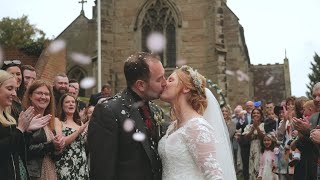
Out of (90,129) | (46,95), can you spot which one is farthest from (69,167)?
(90,129)

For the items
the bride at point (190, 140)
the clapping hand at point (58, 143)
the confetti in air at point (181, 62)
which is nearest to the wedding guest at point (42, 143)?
the clapping hand at point (58, 143)

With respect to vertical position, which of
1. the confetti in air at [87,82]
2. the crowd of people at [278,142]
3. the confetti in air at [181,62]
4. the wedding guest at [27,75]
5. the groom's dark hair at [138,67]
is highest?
the confetti in air at [181,62]

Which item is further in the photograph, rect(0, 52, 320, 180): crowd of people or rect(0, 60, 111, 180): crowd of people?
rect(0, 60, 111, 180): crowd of people

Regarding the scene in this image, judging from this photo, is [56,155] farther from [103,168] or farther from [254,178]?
[254,178]

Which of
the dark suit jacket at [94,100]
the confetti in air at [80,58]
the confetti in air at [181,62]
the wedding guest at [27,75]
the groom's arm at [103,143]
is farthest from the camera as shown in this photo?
the confetti in air at [80,58]

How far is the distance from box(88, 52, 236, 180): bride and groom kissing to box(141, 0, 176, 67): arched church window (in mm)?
22398

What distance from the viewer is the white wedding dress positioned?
4.18 metres

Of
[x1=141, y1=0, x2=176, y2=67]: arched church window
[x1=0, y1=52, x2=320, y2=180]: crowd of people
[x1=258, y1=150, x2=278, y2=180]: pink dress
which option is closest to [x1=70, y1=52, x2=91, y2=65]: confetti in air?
[x1=141, y1=0, x2=176, y2=67]: arched church window

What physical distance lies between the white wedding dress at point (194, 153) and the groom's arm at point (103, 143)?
0.55 meters

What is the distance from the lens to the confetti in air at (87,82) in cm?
2755

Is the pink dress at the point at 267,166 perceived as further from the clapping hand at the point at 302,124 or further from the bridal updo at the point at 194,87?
the bridal updo at the point at 194,87

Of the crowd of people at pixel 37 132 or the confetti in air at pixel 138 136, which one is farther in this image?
the crowd of people at pixel 37 132

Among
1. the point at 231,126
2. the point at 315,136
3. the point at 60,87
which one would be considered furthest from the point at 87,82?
the point at 315,136

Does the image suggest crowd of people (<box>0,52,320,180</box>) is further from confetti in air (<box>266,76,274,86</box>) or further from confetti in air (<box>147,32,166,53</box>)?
confetti in air (<box>266,76,274,86</box>)
